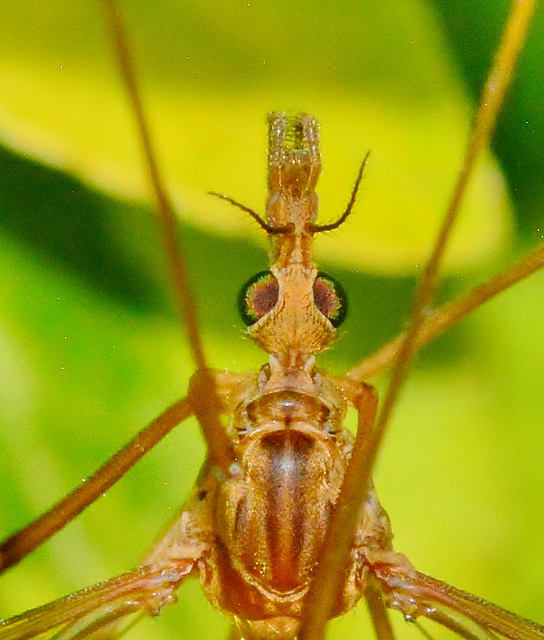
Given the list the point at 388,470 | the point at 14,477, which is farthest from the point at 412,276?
the point at 14,477

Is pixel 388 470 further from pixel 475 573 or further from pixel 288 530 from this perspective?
pixel 288 530

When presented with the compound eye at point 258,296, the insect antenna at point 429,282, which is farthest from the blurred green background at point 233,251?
the insect antenna at point 429,282

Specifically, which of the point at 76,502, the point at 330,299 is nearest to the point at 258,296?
the point at 330,299

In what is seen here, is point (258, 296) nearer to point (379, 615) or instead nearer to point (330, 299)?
point (330, 299)

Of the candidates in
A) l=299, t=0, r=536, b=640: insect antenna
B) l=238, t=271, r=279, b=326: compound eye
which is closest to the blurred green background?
l=238, t=271, r=279, b=326: compound eye

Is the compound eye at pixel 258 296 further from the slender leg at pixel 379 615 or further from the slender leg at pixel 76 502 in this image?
the slender leg at pixel 379 615

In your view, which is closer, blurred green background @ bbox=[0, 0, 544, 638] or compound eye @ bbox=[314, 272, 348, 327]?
compound eye @ bbox=[314, 272, 348, 327]

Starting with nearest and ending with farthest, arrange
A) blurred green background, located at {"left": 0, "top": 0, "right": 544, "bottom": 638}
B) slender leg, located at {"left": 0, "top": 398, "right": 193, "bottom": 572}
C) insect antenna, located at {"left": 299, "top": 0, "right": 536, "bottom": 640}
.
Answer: insect antenna, located at {"left": 299, "top": 0, "right": 536, "bottom": 640} < slender leg, located at {"left": 0, "top": 398, "right": 193, "bottom": 572} < blurred green background, located at {"left": 0, "top": 0, "right": 544, "bottom": 638}

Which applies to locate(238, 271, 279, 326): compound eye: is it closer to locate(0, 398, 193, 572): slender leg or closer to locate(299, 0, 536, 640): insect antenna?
locate(0, 398, 193, 572): slender leg
